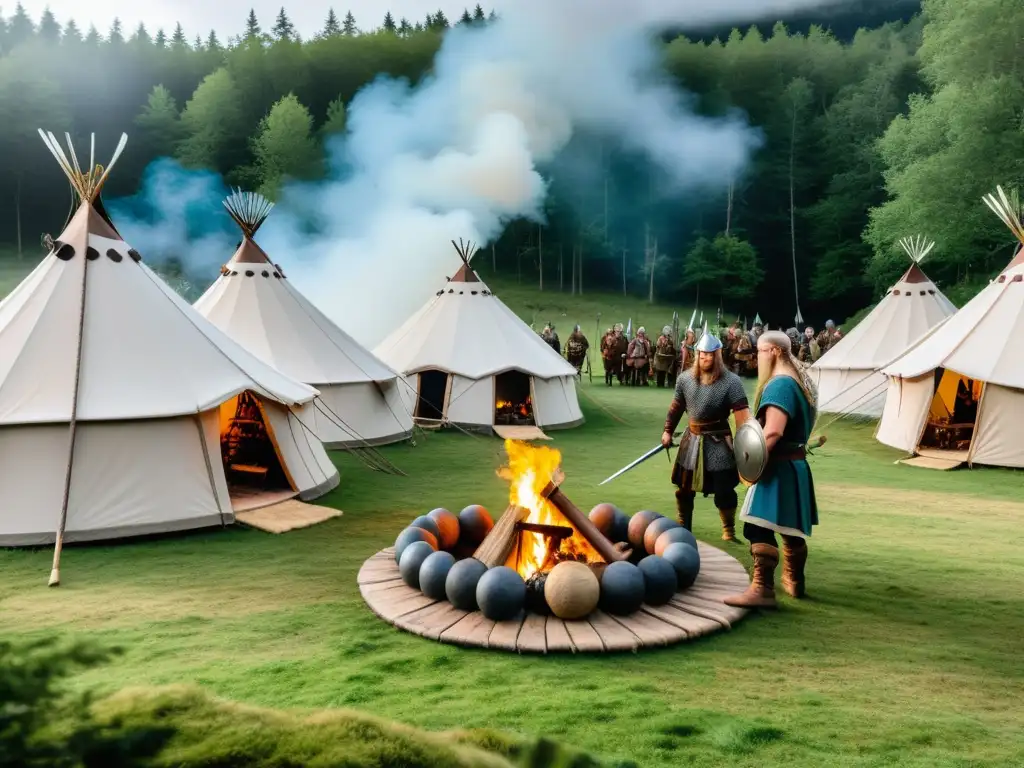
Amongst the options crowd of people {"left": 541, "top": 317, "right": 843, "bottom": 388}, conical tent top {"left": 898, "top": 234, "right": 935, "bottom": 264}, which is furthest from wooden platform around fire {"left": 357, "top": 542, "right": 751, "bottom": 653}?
crowd of people {"left": 541, "top": 317, "right": 843, "bottom": 388}

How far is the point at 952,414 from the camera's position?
42.0 ft

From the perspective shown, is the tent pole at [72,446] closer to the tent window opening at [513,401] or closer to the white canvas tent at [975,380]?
the tent window opening at [513,401]

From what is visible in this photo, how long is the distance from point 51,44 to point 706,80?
4029 cm

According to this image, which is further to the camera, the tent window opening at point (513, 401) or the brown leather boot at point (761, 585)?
the tent window opening at point (513, 401)

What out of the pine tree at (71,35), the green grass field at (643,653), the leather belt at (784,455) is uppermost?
the pine tree at (71,35)

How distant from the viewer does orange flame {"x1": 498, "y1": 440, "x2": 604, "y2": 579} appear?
216 inches

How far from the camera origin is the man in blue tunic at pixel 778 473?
4945 millimetres

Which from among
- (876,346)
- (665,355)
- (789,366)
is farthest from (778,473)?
(665,355)

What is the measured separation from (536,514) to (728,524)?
190cm

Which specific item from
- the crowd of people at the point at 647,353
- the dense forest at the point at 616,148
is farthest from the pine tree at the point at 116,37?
the crowd of people at the point at 647,353

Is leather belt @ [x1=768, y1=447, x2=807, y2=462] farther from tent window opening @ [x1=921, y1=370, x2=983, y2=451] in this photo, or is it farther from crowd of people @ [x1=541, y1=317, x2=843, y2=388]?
crowd of people @ [x1=541, y1=317, x2=843, y2=388]

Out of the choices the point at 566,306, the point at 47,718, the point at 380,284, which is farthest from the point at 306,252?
the point at 47,718

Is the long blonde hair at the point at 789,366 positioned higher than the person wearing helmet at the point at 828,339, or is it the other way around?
the person wearing helmet at the point at 828,339

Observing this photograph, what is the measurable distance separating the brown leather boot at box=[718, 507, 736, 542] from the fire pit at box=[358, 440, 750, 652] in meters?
0.63
